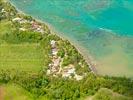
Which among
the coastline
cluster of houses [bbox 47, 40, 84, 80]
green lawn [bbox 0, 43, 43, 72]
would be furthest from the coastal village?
green lawn [bbox 0, 43, 43, 72]

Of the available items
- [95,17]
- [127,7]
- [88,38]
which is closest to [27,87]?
[88,38]

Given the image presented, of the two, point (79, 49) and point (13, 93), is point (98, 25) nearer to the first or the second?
point (79, 49)

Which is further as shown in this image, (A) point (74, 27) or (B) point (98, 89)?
(A) point (74, 27)

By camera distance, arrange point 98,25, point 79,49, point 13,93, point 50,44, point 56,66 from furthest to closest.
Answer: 1. point 98,25
2. point 79,49
3. point 50,44
4. point 56,66
5. point 13,93

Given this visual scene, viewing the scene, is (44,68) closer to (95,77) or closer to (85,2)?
(95,77)

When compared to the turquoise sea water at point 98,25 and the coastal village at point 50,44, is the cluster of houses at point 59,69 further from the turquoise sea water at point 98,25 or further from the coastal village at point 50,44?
the turquoise sea water at point 98,25

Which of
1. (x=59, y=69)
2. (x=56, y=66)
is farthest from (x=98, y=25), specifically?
(x=59, y=69)

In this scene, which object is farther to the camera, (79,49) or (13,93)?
(79,49)
